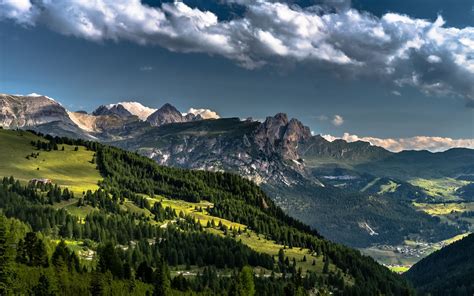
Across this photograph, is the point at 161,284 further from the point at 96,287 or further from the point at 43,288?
the point at 43,288

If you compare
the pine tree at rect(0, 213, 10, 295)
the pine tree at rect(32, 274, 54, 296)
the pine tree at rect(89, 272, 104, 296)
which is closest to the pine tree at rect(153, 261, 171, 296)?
the pine tree at rect(89, 272, 104, 296)

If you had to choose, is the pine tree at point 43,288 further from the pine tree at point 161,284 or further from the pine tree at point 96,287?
the pine tree at point 161,284

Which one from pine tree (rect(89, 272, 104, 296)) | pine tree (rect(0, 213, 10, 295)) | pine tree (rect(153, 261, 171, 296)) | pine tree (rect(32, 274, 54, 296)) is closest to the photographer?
pine tree (rect(0, 213, 10, 295))

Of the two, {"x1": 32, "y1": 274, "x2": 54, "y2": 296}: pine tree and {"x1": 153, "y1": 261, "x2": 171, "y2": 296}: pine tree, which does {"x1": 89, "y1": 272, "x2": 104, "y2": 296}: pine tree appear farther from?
{"x1": 153, "y1": 261, "x2": 171, "y2": 296}: pine tree

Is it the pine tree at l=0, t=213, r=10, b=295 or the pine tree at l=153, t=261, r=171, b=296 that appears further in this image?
the pine tree at l=153, t=261, r=171, b=296

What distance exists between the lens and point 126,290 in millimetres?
169125

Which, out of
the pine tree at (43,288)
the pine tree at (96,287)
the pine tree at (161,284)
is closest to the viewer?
the pine tree at (43,288)

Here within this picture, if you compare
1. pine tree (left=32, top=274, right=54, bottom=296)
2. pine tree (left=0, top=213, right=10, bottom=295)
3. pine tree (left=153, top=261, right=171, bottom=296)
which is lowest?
pine tree (left=153, top=261, right=171, bottom=296)

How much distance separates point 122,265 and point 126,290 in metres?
27.1

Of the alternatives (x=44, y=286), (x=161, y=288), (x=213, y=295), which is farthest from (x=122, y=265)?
(x=44, y=286)

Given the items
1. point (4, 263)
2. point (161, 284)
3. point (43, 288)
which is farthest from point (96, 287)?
point (161, 284)

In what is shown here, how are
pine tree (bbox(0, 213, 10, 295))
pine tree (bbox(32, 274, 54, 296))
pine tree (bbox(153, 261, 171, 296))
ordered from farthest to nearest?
pine tree (bbox(153, 261, 171, 296)), pine tree (bbox(32, 274, 54, 296)), pine tree (bbox(0, 213, 10, 295))

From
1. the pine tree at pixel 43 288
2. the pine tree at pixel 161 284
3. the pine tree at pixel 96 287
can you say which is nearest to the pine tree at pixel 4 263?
the pine tree at pixel 43 288

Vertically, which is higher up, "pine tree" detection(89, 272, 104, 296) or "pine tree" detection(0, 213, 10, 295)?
"pine tree" detection(0, 213, 10, 295)
